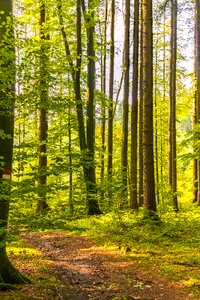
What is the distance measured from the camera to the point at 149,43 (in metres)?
12.0

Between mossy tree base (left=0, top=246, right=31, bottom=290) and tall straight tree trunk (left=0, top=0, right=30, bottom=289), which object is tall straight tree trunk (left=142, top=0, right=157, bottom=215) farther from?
tall straight tree trunk (left=0, top=0, right=30, bottom=289)

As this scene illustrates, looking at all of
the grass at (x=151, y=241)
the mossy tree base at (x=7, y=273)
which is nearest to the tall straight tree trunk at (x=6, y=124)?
the mossy tree base at (x=7, y=273)

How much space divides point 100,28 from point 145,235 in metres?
16.9

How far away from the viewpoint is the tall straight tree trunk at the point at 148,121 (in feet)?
38.5

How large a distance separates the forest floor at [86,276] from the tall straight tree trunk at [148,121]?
2348 mm

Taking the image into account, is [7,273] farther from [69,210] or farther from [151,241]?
[151,241]

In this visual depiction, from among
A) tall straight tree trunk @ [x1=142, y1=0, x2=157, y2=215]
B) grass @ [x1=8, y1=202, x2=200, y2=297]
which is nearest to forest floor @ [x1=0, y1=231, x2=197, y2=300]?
grass @ [x1=8, y1=202, x2=200, y2=297]

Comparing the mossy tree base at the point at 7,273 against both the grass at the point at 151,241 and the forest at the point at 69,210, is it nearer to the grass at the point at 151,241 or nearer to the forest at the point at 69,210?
the forest at the point at 69,210

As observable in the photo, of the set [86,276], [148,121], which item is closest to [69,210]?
[86,276]

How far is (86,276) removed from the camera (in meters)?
7.89

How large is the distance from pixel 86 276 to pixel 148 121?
224 inches

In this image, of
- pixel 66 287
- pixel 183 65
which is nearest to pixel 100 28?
pixel 183 65

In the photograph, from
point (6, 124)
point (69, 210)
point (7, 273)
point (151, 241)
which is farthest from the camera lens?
point (151, 241)

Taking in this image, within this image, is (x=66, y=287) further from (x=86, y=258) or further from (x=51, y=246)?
(x=51, y=246)
